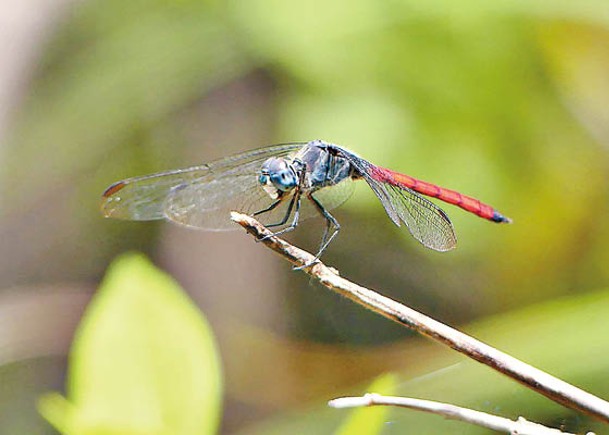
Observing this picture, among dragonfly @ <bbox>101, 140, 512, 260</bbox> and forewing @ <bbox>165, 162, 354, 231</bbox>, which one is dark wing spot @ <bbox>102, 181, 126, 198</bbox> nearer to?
dragonfly @ <bbox>101, 140, 512, 260</bbox>

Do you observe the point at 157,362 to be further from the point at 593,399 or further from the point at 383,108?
the point at 383,108

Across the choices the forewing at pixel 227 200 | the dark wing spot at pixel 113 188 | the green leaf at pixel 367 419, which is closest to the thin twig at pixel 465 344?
the green leaf at pixel 367 419

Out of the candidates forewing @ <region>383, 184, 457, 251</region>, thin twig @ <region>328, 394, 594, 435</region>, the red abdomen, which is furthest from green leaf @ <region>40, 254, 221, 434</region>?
the red abdomen

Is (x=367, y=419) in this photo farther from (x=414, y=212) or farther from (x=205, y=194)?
(x=205, y=194)

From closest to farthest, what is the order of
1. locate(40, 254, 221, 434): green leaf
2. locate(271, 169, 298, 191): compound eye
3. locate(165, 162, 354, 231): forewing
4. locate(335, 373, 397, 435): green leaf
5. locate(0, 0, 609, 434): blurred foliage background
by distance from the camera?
locate(335, 373, 397, 435): green leaf, locate(40, 254, 221, 434): green leaf, locate(271, 169, 298, 191): compound eye, locate(165, 162, 354, 231): forewing, locate(0, 0, 609, 434): blurred foliage background

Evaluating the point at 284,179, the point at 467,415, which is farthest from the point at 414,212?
the point at 467,415
